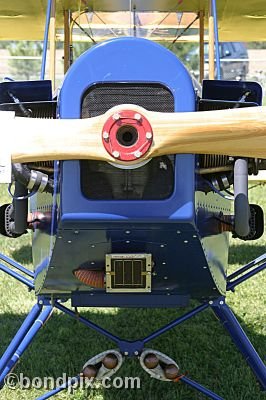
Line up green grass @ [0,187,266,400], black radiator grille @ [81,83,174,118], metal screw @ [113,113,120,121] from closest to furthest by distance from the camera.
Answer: metal screw @ [113,113,120,121]
black radiator grille @ [81,83,174,118]
green grass @ [0,187,266,400]

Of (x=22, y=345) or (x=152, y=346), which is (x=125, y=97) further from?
(x=152, y=346)

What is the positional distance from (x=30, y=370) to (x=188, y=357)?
3.29 feet

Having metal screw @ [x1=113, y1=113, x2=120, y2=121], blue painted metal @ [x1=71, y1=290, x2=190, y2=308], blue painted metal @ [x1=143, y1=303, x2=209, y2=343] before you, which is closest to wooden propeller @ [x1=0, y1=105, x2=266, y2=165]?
metal screw @ [x1=113, y1=113, x2=120, y2=121]

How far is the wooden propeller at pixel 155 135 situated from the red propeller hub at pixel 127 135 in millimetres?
12

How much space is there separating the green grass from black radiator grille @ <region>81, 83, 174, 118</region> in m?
1.90

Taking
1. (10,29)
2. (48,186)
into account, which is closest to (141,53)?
(48,186)

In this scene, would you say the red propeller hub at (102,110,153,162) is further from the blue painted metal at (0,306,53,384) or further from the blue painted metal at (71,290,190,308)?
the blue painted metal at (0,306,53,384)

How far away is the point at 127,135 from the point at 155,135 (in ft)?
0.31

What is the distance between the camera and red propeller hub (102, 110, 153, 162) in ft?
7.01

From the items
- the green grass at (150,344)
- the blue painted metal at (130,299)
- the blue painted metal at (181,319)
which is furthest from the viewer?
the green grass at (150,344)

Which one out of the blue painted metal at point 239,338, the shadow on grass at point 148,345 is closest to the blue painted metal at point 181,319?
the blue painted metal at point 239,338

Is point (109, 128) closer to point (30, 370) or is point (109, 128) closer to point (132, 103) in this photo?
point (132, 103)

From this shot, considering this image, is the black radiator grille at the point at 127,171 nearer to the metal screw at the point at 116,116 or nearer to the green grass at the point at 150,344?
the metal screw at the point at 116,116

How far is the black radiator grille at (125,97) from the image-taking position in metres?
2.24
